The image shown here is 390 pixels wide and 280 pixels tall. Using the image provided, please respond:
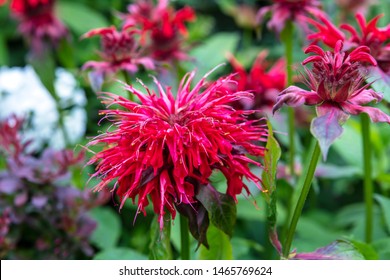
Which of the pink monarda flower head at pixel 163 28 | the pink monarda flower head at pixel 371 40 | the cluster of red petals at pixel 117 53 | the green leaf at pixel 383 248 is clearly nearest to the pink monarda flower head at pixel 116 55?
the cluster of red petals at pixel 117 53

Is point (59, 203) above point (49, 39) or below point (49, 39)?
below

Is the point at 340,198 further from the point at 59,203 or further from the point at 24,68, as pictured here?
the point at 24,68

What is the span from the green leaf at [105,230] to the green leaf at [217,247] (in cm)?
34

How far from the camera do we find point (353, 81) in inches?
22.1

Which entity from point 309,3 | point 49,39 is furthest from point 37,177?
point 309,3

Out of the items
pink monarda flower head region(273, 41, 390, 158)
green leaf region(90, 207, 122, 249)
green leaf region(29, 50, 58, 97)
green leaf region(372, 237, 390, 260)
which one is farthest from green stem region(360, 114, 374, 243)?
green leaf region(29, 50, 58, 97)

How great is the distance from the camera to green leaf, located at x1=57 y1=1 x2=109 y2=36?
141 cm

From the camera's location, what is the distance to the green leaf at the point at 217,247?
2.23ft

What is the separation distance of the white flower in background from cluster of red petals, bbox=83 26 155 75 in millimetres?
458

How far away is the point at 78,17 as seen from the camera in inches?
56.7

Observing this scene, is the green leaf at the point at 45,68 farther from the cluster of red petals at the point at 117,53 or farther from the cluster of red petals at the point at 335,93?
the cluster of red petals at the point at 335,93

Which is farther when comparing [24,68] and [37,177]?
[24,68]
